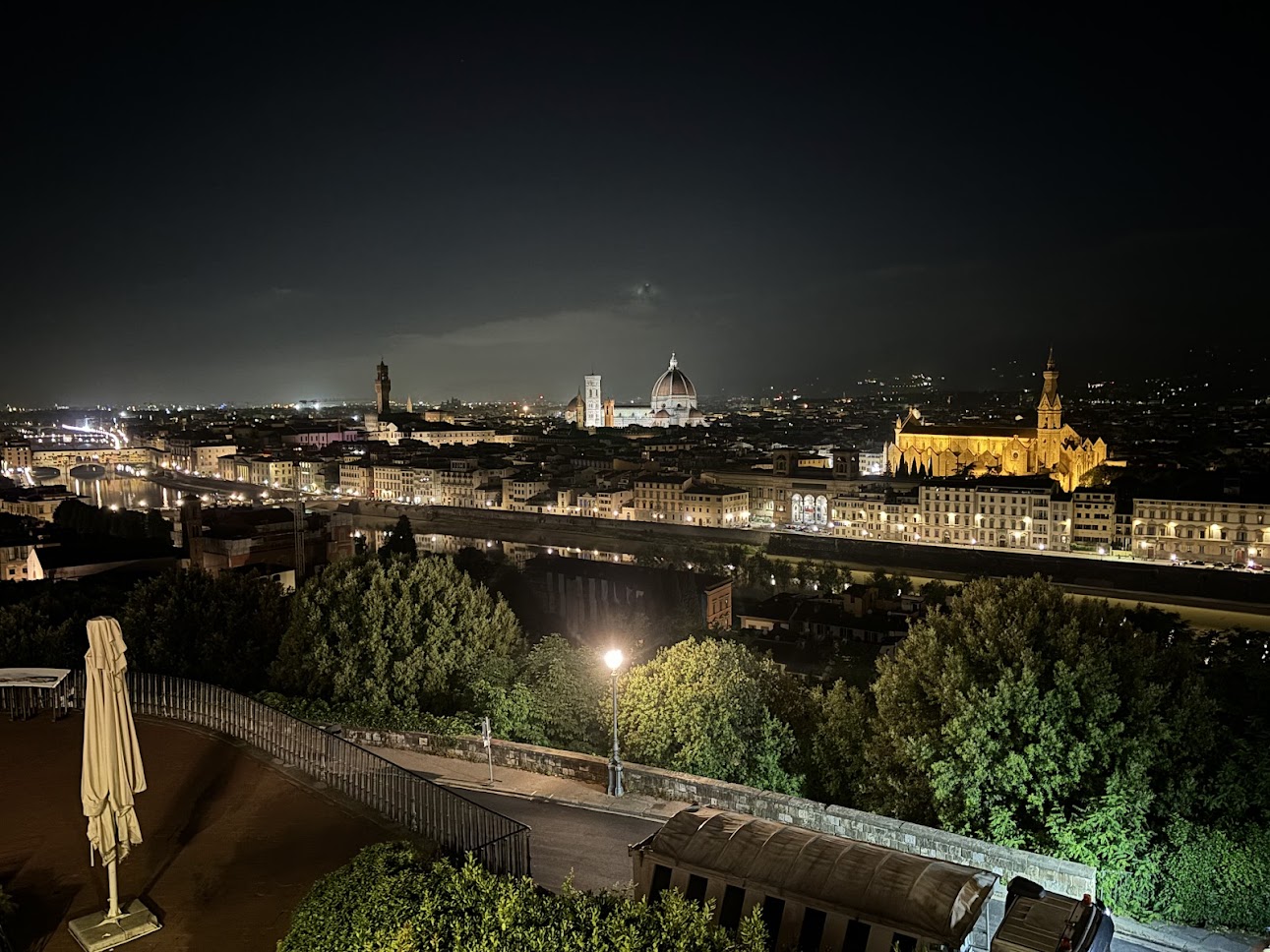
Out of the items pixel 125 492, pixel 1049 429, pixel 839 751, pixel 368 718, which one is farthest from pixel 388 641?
pixel 125 492

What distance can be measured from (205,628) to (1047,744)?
459 inches

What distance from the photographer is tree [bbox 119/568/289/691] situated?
13023mm

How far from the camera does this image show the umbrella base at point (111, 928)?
5105 mm

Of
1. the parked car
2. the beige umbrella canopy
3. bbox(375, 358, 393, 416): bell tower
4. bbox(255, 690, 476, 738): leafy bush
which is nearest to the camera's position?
the parked car

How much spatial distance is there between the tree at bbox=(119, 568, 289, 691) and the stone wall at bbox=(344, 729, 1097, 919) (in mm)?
4191

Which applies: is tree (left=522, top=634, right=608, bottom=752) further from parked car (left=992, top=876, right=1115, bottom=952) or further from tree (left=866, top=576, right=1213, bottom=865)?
parked car (left=992, top=876, right=1115, bottom=952)

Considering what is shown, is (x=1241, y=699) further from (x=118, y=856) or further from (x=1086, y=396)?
(x=1086, y=396)

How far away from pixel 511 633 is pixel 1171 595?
109 ft

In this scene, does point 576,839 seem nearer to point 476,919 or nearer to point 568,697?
point 476,919

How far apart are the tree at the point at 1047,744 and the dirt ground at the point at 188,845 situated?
633 cm

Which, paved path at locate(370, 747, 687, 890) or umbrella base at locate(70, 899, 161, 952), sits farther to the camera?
paved path at locate(370, 747, 687, 890)

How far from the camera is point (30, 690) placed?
9820 millimetres

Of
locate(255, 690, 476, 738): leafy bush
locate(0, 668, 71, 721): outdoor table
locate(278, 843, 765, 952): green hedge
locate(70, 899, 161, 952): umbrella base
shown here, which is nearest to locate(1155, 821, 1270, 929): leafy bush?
locate(278, 843, 765, 952): green hedge

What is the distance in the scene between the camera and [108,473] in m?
97.8
